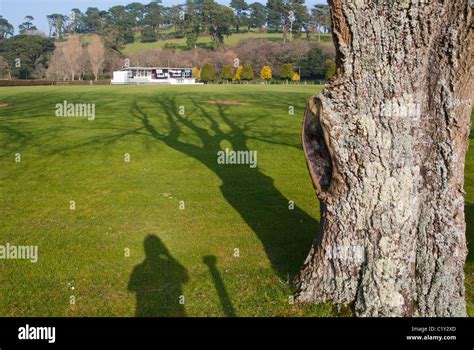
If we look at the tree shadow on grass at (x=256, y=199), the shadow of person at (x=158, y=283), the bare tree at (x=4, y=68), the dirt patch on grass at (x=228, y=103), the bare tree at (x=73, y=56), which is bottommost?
the shadow of person at (x=158, y=283)

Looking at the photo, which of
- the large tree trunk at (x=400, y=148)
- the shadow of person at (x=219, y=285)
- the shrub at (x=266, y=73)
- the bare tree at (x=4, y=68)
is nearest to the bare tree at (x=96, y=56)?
the bare tree at (x=4, y=68)

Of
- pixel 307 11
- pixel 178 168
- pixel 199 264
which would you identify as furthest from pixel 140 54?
pixel 199 264

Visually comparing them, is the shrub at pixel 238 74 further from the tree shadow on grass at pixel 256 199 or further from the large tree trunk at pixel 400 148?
the large tree trunk at pixel 400 148

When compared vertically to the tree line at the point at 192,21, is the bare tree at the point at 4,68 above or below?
below

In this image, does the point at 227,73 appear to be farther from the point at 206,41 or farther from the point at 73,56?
the point at 206,41

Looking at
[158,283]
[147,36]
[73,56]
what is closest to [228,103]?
[158,283]

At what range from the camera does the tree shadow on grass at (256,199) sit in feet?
26.8

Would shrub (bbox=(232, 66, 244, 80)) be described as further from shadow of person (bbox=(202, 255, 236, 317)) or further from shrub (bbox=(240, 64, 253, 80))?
shadow of person (bbox=(202, 255, 236, 317))

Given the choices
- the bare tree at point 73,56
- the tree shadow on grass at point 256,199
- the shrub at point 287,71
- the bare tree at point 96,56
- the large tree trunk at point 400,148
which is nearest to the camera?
the large tree trunk at point 400,148

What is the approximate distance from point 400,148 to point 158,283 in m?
4.15

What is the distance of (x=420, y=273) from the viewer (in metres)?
5.55

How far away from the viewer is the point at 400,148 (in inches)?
212

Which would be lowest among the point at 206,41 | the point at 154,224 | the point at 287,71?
the point at 154,224

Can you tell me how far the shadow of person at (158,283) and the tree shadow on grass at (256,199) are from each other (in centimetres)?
157
